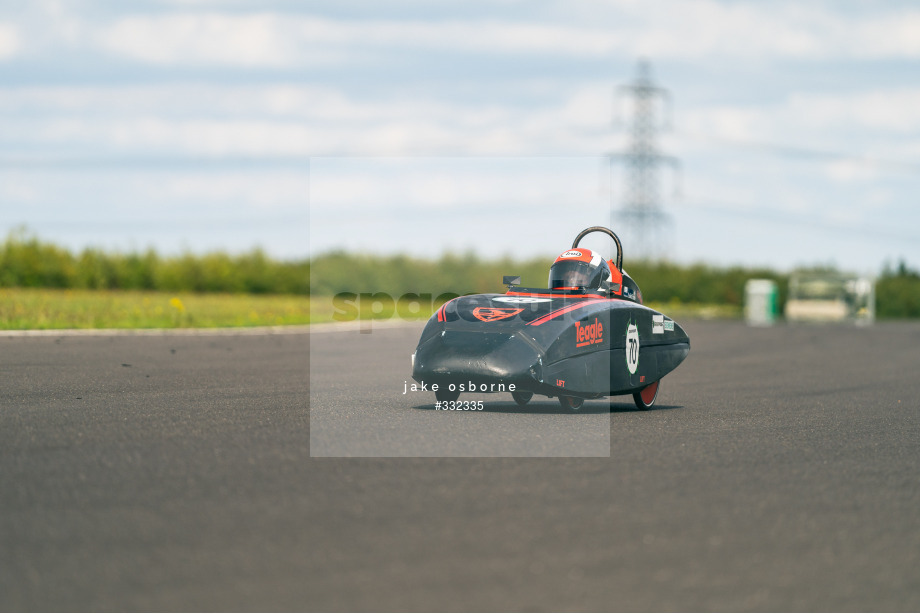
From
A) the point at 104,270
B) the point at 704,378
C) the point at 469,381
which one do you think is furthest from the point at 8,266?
the point at 469,381

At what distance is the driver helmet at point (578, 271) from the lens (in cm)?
1163

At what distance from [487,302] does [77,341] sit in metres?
12.5

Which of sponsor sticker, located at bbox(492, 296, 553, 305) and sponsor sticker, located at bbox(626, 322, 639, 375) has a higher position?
sponsor sticker, located at bbox(492, 296, 553, 305)

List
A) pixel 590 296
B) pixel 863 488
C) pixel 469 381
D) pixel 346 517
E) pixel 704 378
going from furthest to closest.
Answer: pixel 704 378
pixel 590 296
pixel 469 381
pixel 863 488
pixel 346 517

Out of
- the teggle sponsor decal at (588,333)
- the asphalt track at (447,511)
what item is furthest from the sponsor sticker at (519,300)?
the asphalt track at (447,511)

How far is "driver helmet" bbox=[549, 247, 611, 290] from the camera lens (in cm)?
1163

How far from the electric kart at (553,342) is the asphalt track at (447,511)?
353 millimetres

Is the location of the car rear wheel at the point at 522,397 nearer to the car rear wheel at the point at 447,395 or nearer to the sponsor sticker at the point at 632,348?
the car rear wheel at the point at 447,395

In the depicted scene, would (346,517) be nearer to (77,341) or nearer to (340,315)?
(77,341)

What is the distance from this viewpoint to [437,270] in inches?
Answer: 2044

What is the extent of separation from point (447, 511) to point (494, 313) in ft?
15.8

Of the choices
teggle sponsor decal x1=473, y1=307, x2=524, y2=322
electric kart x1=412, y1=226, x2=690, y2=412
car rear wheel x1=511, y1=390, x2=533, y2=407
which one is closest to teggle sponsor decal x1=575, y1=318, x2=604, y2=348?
electric kart x1=412, y1=226, x2=690, y2=412

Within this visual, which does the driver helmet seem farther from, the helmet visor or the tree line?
the tree line

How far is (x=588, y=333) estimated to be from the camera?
10836 mm
